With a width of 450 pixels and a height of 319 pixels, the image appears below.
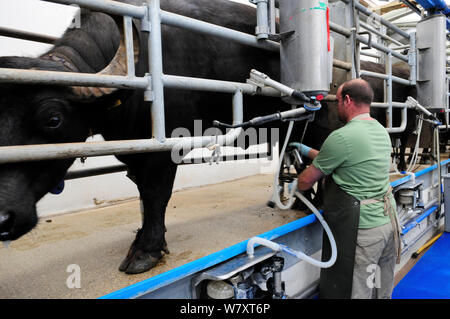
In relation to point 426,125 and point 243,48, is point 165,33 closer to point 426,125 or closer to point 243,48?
point 243,48

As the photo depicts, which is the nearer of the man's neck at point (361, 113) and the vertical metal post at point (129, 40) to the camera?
the vertical metal post at point (129, 40)

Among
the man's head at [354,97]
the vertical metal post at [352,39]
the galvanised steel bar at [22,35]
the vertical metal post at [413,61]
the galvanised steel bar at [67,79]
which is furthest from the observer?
the vertical metal post at [413,61]

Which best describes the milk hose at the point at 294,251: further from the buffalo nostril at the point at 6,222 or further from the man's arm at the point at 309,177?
the buffalo nostril at the point at 6,222

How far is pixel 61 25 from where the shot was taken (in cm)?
298

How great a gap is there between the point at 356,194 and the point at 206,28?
3.99 feet

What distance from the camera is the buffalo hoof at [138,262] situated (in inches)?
60.3

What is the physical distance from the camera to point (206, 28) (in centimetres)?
136

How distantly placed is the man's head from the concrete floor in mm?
914

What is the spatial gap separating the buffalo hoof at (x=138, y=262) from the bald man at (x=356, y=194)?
96 cm

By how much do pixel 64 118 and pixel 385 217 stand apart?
177cm

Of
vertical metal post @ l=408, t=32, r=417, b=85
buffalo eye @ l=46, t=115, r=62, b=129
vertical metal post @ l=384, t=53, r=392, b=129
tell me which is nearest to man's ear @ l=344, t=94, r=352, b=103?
vertical metal post @ l=384, t=53, r=392, b=129

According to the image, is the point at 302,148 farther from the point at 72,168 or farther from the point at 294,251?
the point at 72,168

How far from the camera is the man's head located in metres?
1.83

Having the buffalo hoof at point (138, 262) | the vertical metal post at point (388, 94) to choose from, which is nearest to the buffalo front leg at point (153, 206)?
the buffalo hoof at point (138, 262)
